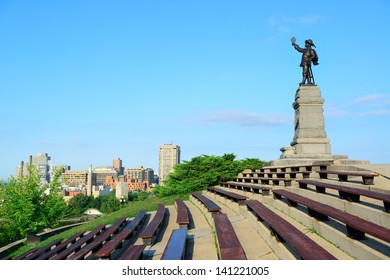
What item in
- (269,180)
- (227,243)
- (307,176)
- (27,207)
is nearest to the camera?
(227,243)

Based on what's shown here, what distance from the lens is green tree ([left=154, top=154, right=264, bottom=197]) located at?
17.0 metres

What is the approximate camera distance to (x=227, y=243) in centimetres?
476

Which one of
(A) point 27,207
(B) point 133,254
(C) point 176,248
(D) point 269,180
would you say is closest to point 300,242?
(C) point 176,248

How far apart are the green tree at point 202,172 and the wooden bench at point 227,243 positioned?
10.3 m

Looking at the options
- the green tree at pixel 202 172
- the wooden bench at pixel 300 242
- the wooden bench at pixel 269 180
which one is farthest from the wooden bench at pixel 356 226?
the green tree at pixel 202 172

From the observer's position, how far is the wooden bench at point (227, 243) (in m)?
4.09

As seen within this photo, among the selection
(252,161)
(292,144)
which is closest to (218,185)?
(252,161)

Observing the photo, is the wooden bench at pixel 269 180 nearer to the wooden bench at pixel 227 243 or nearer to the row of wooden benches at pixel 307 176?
the row of wooden benches at pixel 307 176

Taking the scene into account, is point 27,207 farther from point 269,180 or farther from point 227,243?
point 227,243

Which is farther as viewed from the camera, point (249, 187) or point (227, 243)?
point (249, 187)

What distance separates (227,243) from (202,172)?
519 inches
